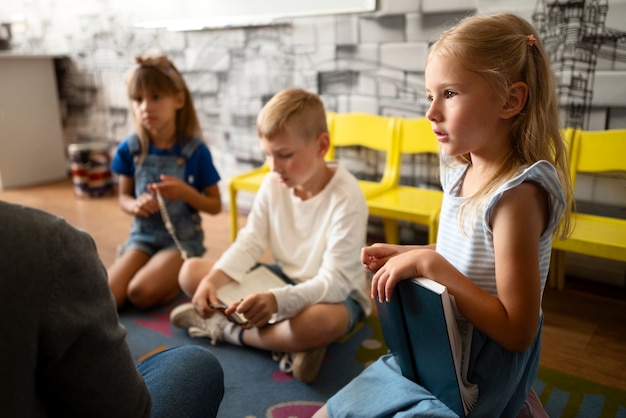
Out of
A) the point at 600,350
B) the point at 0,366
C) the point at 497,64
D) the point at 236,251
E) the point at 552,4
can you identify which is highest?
the point at 552,4

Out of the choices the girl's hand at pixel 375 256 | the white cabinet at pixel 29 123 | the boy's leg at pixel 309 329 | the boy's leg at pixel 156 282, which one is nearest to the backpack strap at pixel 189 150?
the boy's leg at pixel 156 282

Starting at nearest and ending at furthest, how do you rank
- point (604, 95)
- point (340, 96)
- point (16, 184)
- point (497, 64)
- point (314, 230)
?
1. point (497, 64)
2. point (314, 230)
3. point (604, 95)
4. point (340, 96)
5. point (16, 184)

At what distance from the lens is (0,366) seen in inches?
19.3

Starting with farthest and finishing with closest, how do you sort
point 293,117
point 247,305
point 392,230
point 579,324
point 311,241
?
1. point 392,230
2. point 579,324
3. point 311,241
4. point 293,117
5. point 247,305

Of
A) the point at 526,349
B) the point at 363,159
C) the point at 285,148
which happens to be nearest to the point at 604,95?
the point at 363,159

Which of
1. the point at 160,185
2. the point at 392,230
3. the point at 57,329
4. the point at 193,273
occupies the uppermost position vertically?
the point at 57,329

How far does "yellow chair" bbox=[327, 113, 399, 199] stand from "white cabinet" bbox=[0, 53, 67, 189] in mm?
2218

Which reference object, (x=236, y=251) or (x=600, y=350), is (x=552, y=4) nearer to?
(x=600, y=350)

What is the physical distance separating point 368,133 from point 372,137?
0.08ft

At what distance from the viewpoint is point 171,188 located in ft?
5.67

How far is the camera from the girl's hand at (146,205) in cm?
175

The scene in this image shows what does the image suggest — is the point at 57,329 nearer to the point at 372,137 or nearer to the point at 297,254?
the point at 297,254

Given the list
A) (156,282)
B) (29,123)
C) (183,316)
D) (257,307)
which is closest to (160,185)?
A: (156,282)

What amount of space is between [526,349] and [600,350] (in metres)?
0.78
